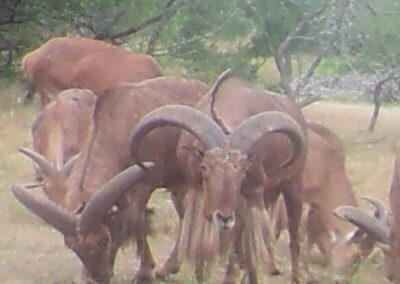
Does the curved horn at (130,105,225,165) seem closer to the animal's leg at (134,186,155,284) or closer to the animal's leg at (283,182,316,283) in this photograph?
the animal's leg at (134,186,155,284)

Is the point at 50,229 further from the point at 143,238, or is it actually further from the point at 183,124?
the point at 183,124

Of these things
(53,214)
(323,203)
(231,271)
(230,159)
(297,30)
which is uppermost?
(230,159)

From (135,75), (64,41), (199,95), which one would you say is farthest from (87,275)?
(64,41)

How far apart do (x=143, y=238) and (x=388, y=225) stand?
6.63ft

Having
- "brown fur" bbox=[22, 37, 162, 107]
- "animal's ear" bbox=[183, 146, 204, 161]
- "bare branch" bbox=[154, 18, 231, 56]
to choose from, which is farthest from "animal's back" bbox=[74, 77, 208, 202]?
"bare branch" bbox=[154, 18, 231, 56]

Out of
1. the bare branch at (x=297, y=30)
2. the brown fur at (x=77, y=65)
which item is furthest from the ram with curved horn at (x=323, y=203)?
the bare branch at (x=297, y=30)

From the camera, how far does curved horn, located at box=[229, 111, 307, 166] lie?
27.5 ft

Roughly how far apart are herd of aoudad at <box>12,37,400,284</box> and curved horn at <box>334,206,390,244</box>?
0.4 inches

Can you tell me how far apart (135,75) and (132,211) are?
16.5ft

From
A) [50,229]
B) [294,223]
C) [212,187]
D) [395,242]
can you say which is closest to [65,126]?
[50,229]

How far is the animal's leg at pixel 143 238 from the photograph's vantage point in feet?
30.8

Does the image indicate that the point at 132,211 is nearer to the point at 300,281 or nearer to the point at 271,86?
the point at 300,281

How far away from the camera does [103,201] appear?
873 centimetres

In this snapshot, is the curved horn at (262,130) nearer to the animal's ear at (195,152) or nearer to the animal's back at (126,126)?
the animal's ear at (195,152)
